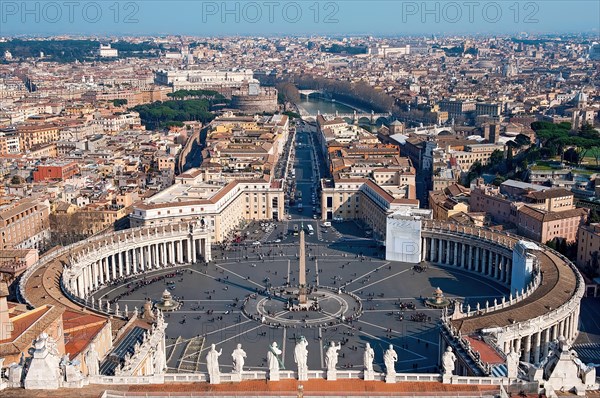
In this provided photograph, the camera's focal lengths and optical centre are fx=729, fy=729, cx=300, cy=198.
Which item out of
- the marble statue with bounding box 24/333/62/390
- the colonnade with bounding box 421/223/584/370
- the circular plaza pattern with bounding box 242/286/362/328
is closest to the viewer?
the marble statue with bounding box 24/333/62/390

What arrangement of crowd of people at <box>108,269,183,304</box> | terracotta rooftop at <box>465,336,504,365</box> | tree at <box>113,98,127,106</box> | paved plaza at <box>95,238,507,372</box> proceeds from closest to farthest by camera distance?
1. terracotta rooftop at <box>465,336,504,365</box>
2. paved plaza at <box>95,238,507,372</box>
3. crowd of people at <box>108,269,183,304</box>
4. tree at <box>113,98,127,106</box>

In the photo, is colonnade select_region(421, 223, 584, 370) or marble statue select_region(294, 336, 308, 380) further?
colonnade select_region(421, 223, 584, 370)

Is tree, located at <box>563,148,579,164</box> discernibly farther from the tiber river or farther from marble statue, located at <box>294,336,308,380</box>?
the tiber river

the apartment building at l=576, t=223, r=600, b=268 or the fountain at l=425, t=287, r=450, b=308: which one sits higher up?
the apartment building at l=576, t=223, r=600, b=268

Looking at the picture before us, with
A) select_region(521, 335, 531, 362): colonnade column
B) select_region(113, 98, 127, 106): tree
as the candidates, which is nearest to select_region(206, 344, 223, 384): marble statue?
select_region(521, 335, 531, 362): colonnade column

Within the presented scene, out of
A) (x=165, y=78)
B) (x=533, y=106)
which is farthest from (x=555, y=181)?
(x=165, y=78)

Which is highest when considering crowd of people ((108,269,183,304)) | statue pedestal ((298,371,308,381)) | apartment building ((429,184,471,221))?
statue pedestal ((298,371,308,381))

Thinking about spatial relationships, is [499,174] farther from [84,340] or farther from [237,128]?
[84,340]
